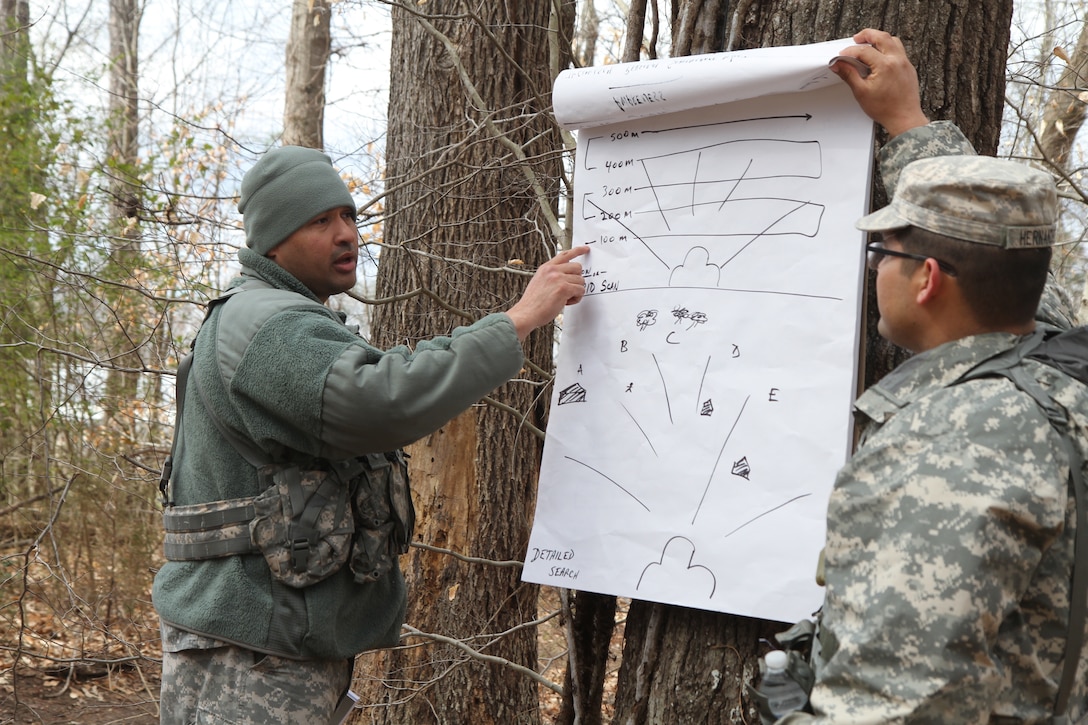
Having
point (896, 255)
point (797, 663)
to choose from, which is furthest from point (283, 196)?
point (797, 663)

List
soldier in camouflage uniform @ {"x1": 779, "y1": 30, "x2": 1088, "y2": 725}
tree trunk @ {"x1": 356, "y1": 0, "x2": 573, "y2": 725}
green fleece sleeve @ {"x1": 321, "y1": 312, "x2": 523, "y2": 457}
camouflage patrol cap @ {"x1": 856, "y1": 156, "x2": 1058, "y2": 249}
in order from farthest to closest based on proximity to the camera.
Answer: tree trunk @ {"x1": 356, "y1": 0, "x2": 573, "y2": 725} < green fleece sleeve @ {"x1": 321, "y1": 312, "x2": 523, "y2": 457} < camouflage patrol cap @ {"x1": 856, "y1": 156, "x2": 1058, "y2": 249} < soldier in camouflage uniform @ {"x1": 779, "y1": 30, "x2": 1088, "y2": 725}

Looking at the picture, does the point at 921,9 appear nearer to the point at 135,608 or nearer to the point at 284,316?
the point at 284,316

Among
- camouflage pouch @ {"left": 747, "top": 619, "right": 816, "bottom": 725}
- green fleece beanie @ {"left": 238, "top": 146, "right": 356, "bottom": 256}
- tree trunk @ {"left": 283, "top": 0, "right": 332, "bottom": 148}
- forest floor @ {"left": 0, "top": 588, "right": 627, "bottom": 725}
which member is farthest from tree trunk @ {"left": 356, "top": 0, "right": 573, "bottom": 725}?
tree trunk @ {"left": 283, "top": 0, "right": 332, "bottom": 148}

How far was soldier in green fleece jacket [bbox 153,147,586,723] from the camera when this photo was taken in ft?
7.19

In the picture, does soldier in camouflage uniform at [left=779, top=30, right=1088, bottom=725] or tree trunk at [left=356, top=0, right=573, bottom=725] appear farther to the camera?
tree trunk at [left=356, top=0, right=573, bottom=725]

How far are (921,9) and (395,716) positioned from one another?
3.94m

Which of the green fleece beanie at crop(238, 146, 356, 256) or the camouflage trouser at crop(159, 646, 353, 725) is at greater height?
the green fleece beanie at crop(238, 146, 356, 256)

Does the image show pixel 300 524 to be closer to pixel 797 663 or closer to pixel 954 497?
pixel 797 663

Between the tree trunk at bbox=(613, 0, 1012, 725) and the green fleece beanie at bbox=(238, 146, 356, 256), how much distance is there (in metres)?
1.10

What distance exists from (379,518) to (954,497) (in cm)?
144

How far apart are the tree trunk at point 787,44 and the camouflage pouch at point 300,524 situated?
2.50ft

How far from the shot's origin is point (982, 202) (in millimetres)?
1495

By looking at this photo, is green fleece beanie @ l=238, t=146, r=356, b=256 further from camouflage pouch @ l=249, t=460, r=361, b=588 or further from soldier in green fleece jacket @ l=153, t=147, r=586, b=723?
camouflage pouch @ l=249, t=460, r=361, b=588

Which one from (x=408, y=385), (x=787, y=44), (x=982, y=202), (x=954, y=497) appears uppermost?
(x=787, y=44)
